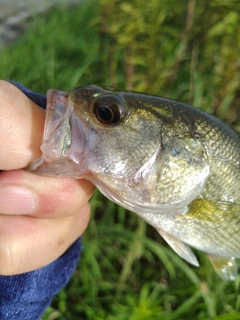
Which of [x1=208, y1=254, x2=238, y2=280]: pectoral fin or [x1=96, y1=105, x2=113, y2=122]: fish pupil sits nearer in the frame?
[x1=96, y1=105, x2=113, y2=122]: fish pupil

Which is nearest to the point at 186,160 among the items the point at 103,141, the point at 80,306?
the point at 103,141

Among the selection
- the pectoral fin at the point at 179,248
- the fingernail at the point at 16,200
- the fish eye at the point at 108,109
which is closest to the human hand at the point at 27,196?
the fingernail at the point at 16,200

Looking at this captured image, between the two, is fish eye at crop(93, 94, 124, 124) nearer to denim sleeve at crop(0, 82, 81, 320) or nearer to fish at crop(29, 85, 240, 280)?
fish at crop(29, 85, 240, 280)

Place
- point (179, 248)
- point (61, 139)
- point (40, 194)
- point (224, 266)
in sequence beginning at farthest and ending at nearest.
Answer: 1. point (224, 266)
2. point (179, 248)
3. point (40, 194)
4. point (61, 139)

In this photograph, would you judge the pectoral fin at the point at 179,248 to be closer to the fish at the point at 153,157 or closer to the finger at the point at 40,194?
the fish at the point at 153,157

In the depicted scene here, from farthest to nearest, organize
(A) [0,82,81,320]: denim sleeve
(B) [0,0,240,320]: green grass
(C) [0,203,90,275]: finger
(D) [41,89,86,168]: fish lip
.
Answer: (B) [0,0,240,320]: green grass
(A) [0,82,81,320]: denim sleeve
(C) [0,203,90,275]: finger
(D) [41,89,86,168]: fish lip

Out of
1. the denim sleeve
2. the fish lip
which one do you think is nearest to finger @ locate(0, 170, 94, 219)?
the fish lip

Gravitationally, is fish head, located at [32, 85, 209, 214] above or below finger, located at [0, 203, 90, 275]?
above

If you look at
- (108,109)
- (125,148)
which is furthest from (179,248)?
(108,109)

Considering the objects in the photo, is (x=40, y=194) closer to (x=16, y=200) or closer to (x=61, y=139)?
(x=16, y=200)
